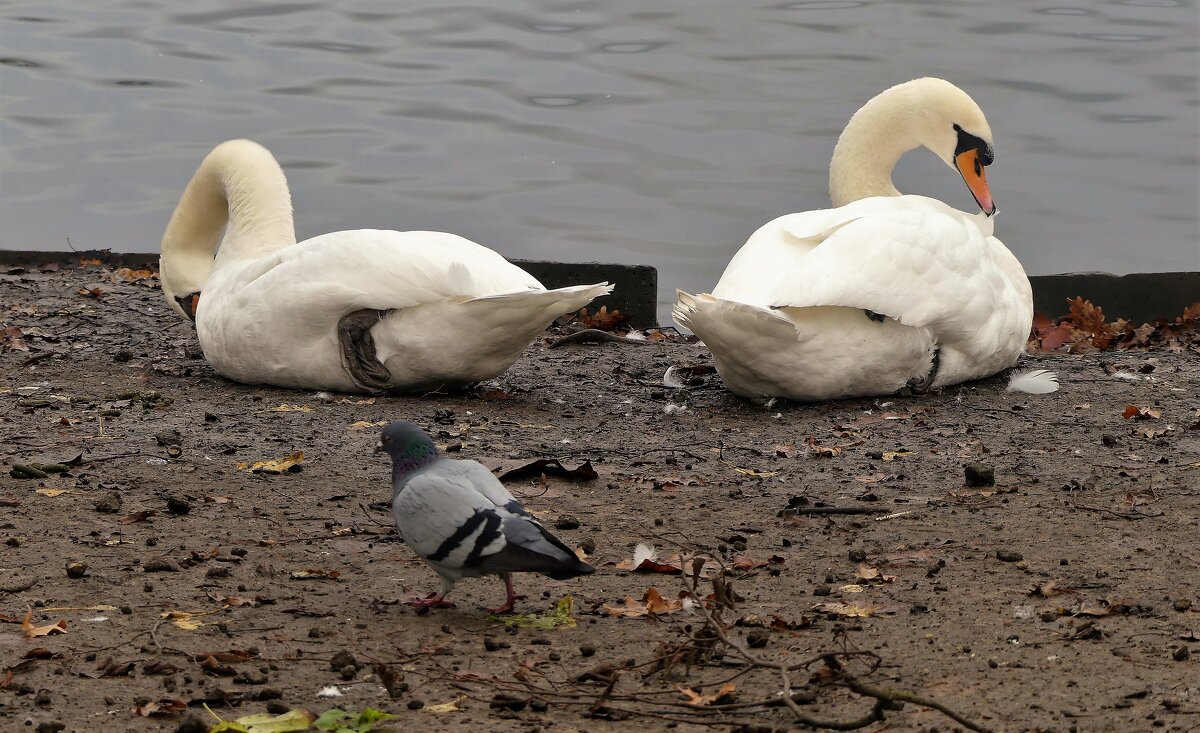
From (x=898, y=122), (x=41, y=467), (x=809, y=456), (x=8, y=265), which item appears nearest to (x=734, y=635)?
(x=809, y=456)

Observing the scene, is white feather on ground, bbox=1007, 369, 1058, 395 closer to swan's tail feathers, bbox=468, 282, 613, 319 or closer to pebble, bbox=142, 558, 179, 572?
swan's tail feathers, bbox=468, 282, 613, 319

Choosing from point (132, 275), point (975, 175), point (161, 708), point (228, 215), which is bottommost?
point (132, 275)

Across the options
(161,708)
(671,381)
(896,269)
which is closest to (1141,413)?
(896,269)

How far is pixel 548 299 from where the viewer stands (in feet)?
21.6

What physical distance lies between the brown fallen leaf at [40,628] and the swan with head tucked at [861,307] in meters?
3.33

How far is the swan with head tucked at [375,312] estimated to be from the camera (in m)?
6.74

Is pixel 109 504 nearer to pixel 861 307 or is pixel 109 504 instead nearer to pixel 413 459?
pixel 413 459

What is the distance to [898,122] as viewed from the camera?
8672 mm

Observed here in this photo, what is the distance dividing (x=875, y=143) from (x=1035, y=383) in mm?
1974

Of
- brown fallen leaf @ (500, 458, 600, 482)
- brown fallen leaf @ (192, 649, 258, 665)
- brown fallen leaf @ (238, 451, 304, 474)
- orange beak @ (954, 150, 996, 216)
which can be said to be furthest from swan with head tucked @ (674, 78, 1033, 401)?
brown fallen leaf @ (192, 649, 258, 665)

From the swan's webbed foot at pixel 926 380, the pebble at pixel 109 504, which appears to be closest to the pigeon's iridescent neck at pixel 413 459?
the pebble at pixel 109 504

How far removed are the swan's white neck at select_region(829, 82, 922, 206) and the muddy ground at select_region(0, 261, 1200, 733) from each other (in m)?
1.66

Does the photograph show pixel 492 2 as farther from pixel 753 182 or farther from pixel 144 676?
pixel 144 676

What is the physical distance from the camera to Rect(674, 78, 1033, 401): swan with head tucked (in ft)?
21.5
